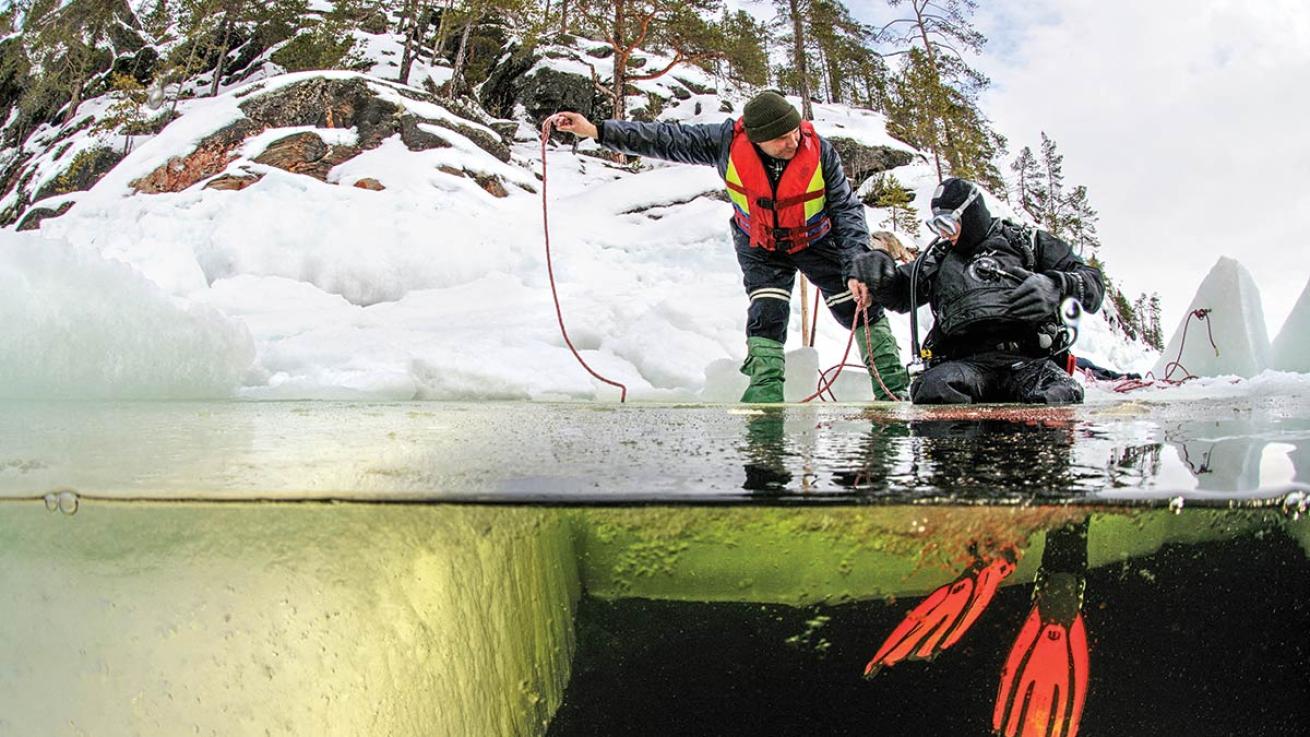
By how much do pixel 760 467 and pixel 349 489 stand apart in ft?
2.72

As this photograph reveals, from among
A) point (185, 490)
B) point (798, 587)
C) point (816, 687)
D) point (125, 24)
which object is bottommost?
point (816, 687)

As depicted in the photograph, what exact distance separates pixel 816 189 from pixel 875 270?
2.21 ft

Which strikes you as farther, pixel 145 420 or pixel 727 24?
pixel 727 24

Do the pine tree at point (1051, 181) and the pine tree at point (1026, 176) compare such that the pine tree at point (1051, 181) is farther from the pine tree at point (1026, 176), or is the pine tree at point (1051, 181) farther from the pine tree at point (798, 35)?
the pine tree at point (798, 35)

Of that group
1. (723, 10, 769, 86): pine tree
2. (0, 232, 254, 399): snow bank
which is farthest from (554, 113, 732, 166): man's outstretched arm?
(723, 10, 769, 86): pine tree

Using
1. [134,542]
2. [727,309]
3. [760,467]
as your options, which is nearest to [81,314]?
[134,542]

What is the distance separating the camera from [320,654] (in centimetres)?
159

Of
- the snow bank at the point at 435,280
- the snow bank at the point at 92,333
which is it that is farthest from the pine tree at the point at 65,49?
the snow bank at the point at 92,333

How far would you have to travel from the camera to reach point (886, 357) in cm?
493

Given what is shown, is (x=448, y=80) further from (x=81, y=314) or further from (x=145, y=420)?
(x=145, y=420)

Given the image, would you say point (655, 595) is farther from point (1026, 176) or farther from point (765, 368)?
point (1026, 176)

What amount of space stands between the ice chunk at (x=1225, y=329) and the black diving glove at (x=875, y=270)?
6490 mm

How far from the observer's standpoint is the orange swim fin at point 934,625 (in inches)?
56.2

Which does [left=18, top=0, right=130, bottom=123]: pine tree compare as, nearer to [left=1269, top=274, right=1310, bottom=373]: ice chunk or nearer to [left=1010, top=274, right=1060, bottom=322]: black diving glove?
[left=1010, top=274, right=1060, bottom=322]: black diving glove
